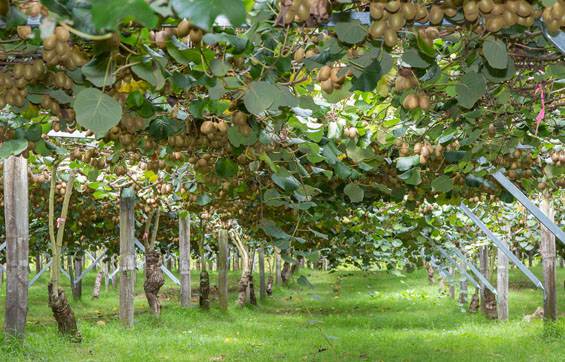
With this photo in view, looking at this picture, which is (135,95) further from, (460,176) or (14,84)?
(460,176)

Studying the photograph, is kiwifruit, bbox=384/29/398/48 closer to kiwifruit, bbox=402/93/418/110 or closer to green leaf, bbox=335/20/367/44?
green leaf, bbox=335/20/367/44

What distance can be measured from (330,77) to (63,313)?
913 centimetres

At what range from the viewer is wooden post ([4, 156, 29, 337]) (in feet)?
27.7

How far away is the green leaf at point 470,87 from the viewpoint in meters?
2.76

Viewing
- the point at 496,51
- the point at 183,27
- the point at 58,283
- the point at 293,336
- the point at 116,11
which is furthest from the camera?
the point at 293,336

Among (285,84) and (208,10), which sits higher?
(285,84)

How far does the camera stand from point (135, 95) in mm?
2717

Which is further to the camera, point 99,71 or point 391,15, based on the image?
point 99,71

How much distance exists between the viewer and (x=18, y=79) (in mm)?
2498

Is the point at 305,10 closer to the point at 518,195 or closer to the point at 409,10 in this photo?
the point at 409,10

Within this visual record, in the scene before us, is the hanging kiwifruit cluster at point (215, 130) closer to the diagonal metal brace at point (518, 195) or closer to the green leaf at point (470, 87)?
the green leaf at point (470, 87)

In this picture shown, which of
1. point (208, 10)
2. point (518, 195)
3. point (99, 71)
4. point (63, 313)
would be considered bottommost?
point (63, 313)

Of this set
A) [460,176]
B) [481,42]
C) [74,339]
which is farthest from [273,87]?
[74,339]

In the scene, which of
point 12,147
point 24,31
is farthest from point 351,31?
point 12,147
